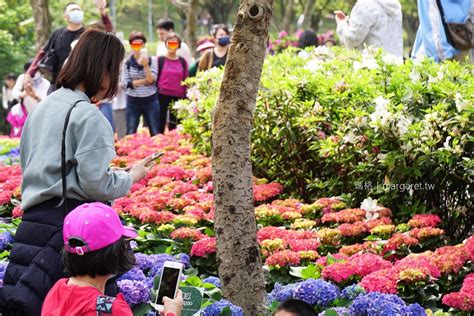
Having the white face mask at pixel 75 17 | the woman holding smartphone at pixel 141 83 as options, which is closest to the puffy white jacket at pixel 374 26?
the woman holding smartphone at pixel 141 83

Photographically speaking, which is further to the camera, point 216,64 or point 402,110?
point 216,64

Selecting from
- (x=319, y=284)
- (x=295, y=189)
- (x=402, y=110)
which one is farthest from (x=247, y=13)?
(x=295, y=189)

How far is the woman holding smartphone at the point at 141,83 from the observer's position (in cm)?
1133

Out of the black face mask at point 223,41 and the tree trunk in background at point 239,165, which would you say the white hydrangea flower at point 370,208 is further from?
the black face mask at point 223,41

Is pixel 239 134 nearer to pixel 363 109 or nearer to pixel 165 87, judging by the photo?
pixel 363 109

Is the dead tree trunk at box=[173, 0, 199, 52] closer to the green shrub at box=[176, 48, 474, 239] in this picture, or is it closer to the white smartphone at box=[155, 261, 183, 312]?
the green shrub at box=[176, 48, 474, 239]

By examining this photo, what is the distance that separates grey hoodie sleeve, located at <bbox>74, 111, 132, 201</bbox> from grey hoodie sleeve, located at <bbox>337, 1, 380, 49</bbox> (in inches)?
252

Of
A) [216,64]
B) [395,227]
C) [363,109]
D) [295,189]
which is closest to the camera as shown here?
[395,227]

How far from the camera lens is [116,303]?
323 cm

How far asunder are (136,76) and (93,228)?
8.32 metres

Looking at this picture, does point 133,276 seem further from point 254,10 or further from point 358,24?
point 358,24

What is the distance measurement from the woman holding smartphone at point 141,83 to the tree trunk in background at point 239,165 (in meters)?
7.03

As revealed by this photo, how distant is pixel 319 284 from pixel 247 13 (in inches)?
51.3

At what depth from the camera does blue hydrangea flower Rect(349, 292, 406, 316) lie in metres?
3.88
